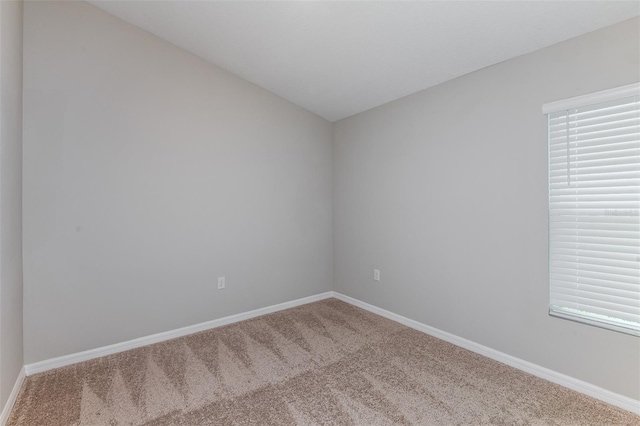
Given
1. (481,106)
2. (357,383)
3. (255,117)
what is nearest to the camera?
(357,383)

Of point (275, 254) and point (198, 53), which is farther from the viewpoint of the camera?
point (275, 254)

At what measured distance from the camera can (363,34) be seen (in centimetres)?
222

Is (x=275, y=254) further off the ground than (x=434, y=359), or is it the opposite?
(x=275, y=254)

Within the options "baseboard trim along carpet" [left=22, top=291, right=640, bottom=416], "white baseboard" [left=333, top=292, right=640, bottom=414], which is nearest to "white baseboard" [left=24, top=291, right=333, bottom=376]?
"baseboard trim along carpet" [left=22, top=291, right=640, bottom=416]

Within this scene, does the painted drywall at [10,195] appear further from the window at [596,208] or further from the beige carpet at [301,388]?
the window at [596,208]

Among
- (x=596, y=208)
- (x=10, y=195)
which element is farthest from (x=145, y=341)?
(x=596, y=208)

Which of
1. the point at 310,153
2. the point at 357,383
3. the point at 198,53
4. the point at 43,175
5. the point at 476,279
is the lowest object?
the point at 357,383

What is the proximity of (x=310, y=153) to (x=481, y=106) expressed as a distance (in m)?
1.94

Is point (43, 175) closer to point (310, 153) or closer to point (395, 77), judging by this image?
point (310, 153)

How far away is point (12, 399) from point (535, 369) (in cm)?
337

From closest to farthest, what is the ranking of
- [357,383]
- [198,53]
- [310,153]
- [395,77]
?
[357,383] → [395,77] → [198,53] → [310,153]

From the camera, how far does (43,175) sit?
2227mm

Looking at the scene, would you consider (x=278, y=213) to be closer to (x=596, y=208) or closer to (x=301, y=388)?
(x=301, y=388)

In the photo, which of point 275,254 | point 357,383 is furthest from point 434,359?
point 275,254
